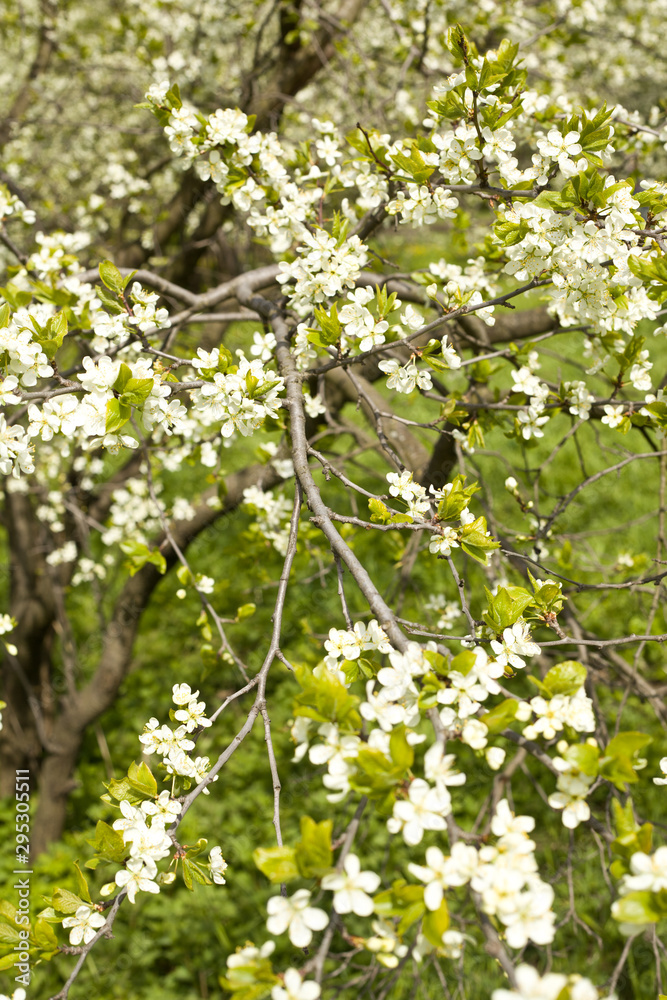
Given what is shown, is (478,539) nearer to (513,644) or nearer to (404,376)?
(513,644)

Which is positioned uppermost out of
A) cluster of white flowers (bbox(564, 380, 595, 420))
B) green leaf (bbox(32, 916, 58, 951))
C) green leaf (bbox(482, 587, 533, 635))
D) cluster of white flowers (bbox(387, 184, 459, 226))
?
cluster of white flowers (bbox(387, 184, 459, 226))

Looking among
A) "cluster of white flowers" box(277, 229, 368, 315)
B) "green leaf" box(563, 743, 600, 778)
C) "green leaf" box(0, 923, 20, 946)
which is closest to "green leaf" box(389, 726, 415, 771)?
"green leaf" box(563, 743, 600, 778)

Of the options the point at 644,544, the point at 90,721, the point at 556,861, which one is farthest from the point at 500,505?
the point at 90,721

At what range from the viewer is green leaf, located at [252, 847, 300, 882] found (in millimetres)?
Result: 763

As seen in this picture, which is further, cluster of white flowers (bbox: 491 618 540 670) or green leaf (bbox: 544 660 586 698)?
cluster of white flowers (bbox: 491 618 540 670)

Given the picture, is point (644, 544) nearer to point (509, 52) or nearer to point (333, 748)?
A: point (509, 52)

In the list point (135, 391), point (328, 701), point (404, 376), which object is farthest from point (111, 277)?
point (328, 701)

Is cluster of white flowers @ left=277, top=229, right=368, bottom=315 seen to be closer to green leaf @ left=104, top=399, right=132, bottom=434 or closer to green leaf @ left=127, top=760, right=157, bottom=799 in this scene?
green leaf @ left=104, top=399, right=132, bottom=434

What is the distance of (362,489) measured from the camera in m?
1.13

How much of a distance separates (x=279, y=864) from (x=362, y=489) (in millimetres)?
593

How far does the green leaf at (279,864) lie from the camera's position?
0.76 m

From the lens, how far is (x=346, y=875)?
2.58ft

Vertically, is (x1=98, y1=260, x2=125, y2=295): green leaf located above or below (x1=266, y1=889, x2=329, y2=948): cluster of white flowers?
above

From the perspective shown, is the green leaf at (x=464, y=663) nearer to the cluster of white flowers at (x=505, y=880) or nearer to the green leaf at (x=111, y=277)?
the cluster of white flowers at (x=505, y=880)
